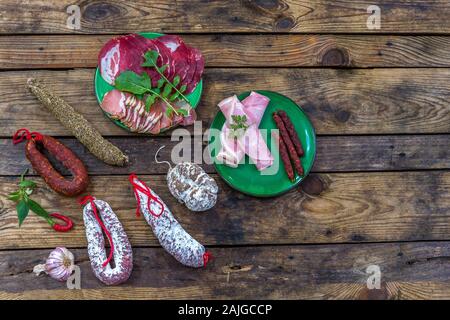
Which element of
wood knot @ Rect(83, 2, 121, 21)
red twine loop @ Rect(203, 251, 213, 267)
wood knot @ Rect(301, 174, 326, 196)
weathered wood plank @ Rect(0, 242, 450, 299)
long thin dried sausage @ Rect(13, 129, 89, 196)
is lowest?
weathered wood plank @ Rect(0, 242, 450, 299)

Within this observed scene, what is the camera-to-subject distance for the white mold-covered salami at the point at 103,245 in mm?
1839

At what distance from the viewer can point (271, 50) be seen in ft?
6.54

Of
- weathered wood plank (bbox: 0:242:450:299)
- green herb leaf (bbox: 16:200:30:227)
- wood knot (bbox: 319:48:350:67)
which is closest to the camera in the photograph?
green herb leaf (bbox: 16:200:30:227)

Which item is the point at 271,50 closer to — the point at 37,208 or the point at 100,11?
the point at 100,11

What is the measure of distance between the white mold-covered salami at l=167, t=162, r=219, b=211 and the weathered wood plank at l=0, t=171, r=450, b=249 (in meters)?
0.07

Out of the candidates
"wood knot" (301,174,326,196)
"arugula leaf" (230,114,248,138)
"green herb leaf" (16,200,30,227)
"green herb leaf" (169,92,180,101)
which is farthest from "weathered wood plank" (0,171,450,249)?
"green herb leaf" (169,92,180,101)

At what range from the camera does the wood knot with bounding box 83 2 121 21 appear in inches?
77.4

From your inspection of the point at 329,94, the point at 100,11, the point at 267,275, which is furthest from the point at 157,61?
the point at 267,275

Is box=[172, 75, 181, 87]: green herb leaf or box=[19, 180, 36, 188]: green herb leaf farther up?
box=[172, 75, 181, 87]: green herb leaf

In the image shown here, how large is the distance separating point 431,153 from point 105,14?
1.46 meters

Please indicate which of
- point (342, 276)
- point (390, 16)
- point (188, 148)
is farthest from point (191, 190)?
point (390, 16)

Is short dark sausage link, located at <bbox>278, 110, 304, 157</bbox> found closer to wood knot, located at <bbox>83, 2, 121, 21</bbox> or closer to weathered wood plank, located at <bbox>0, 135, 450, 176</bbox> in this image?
weathered wood plank, located at <bbox>0, 135, 450, 176</bbox>

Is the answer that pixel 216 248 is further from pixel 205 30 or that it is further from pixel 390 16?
pixel 390 16

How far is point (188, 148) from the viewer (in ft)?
6.32
